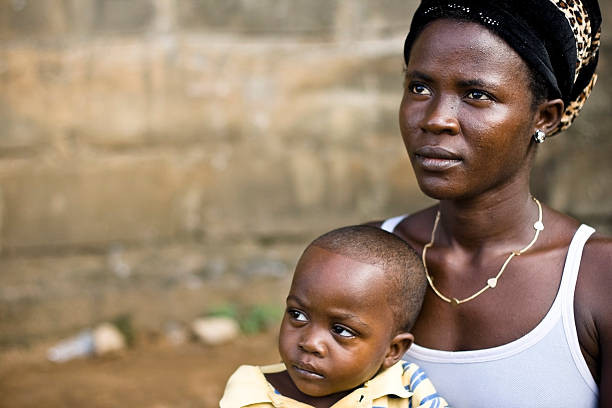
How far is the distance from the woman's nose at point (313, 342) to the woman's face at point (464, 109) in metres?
0.51

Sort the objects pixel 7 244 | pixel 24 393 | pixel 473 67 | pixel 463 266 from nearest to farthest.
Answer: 1. pixel 473 67
2. pixel 463 266
3. pixel 24 393
4. pixel 7 244

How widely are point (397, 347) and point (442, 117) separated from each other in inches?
26.9

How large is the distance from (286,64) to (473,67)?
2932mm

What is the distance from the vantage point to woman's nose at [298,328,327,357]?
2.31m

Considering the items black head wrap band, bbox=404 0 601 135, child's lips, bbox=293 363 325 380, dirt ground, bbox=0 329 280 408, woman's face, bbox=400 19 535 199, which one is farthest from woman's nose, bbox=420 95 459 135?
dirt ground, bbox=0 329 280 408

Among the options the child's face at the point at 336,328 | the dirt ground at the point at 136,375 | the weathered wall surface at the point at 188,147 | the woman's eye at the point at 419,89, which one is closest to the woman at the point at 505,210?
the woman's eye at the point at 419,89

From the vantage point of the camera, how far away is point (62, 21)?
488cm

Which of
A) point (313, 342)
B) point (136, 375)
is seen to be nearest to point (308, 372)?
point (313, 342)

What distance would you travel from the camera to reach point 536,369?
7.92 feet

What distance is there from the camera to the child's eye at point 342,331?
92.7 inches

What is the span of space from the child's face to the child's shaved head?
3 cm

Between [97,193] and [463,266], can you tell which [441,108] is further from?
[97,193]

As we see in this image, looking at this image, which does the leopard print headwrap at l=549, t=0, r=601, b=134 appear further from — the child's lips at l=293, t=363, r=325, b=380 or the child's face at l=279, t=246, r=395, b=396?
the child's lips at l=293, t=363, r=325, b=380

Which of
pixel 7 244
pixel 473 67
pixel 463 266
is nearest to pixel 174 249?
pixel 7 244
